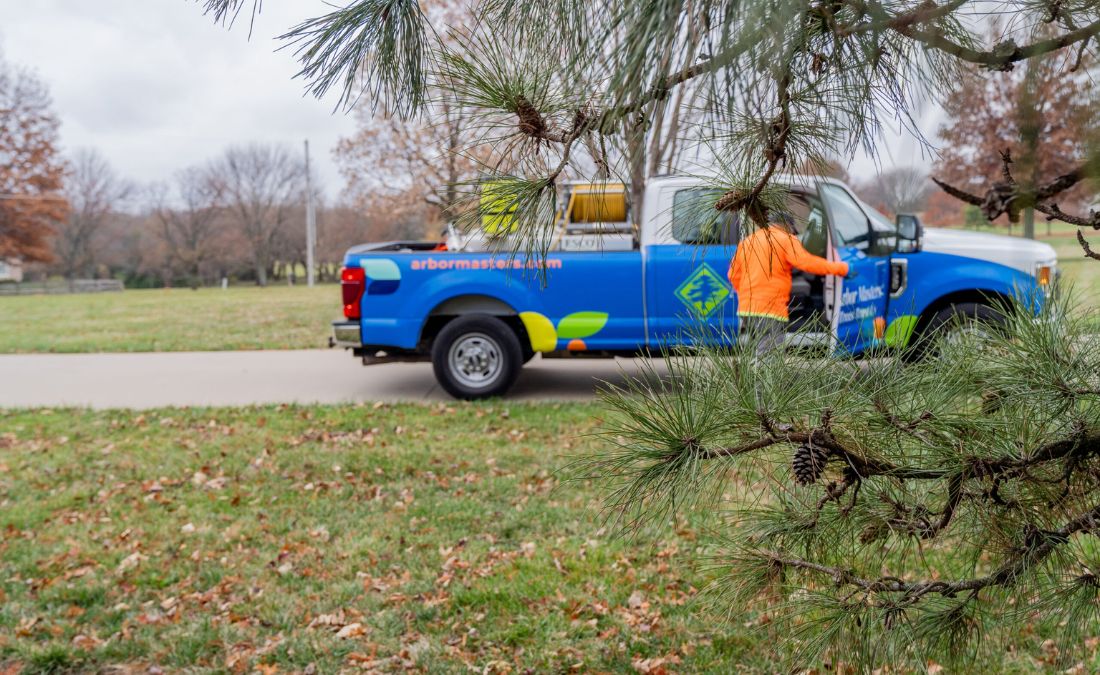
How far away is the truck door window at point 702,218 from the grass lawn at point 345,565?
26.5 inches

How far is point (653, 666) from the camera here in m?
3.36

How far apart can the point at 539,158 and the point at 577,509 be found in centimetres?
369

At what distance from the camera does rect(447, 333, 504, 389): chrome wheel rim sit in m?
8.20

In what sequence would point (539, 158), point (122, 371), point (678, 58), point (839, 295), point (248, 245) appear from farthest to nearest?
point (248, 245) < point (122, 371) < point (839, 295) < point (539, 158) < point (678, 58)

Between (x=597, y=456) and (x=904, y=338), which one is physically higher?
(x=904, y=338)

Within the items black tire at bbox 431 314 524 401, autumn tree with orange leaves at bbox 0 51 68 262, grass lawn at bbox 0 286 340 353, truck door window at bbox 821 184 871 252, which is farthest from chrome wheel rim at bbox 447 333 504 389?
autumn tree with orange leaves at bbox 0 51 68 262

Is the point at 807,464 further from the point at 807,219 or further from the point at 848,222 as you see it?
the point at 848,222

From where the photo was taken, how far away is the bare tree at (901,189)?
1.65m

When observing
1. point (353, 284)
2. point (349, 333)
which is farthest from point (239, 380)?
point (353, 284)

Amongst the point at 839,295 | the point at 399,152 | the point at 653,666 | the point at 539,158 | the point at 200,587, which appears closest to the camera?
the point at 539,158

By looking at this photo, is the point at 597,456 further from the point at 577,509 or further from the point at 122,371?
the point at 122,371

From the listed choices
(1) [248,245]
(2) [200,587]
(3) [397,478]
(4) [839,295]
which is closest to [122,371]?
(3) [397,478]

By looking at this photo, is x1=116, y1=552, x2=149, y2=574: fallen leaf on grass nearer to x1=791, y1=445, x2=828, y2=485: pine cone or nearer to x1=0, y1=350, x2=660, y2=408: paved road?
x1=0, y1=350, x2=660, y2=408: paved road

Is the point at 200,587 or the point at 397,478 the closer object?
the point at 200,587
